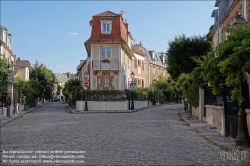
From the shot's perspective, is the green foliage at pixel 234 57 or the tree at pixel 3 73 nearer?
the green foliage at pixel 234 57

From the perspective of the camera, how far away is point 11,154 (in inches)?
338

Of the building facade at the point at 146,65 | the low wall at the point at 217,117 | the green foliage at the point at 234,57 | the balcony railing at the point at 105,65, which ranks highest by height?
the building facade at the point at 146,65

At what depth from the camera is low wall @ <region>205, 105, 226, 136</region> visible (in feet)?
41.4

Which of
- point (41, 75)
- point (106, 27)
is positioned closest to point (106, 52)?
point (106, 27)

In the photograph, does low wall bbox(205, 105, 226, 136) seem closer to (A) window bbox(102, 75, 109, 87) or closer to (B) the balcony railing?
(B) the balcony railing

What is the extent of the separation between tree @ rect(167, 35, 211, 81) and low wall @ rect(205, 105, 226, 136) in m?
14.5

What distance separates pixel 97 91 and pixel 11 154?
2491 centimetres

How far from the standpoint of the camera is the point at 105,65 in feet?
118

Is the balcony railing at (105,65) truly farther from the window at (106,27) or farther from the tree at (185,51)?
the tree at (185,51)

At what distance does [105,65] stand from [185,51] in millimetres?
9723

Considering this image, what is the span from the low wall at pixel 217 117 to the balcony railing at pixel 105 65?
64.9 feet

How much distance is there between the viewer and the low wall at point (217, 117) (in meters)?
12.6

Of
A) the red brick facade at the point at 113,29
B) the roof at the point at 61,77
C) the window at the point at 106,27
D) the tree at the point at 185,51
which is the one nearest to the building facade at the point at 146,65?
the red brick facade at the point at 113,29

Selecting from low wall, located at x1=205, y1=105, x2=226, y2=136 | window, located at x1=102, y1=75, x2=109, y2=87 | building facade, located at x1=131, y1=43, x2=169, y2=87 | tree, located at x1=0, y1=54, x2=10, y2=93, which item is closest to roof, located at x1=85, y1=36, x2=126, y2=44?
window, located at x1=102, y1=75, x2=109, y2=87
